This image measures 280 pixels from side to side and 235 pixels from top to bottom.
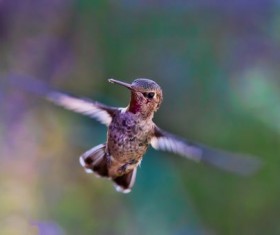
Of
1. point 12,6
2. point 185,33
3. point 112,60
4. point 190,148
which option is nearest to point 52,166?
point 112,60

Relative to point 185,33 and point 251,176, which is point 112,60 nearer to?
point 185,33

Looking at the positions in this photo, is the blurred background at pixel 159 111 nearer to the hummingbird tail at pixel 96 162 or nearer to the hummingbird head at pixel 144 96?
the hummingbird tail at pixel 96 162

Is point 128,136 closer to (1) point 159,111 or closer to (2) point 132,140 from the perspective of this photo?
(2) point 132,140

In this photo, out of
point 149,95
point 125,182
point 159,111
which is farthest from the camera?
point 159,111

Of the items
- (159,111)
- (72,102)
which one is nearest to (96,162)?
(72,102)

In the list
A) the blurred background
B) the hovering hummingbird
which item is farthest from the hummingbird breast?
the blurred background

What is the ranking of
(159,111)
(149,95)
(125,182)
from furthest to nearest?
(159,111) < (125,182) < (149,95)

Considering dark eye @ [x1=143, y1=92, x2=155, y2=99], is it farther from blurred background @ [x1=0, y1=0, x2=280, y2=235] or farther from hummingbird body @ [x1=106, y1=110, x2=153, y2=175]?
blurred background @ [x1=0, y1=0, x2=280, y2=235]
